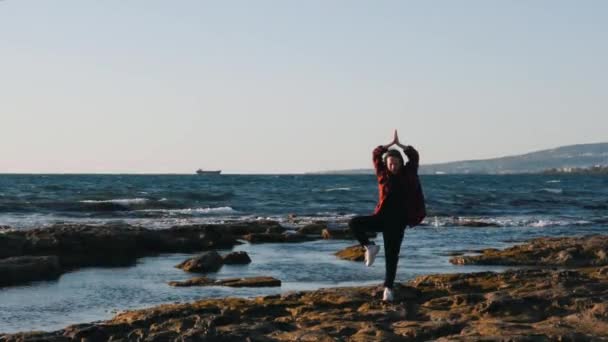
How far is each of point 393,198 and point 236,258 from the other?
999cm

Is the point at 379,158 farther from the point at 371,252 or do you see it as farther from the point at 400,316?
the point at 400,316

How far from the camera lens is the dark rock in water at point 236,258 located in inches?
801

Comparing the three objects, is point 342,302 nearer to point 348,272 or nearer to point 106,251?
point 348,272

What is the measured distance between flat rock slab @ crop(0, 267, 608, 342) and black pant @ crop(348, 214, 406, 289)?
52cm

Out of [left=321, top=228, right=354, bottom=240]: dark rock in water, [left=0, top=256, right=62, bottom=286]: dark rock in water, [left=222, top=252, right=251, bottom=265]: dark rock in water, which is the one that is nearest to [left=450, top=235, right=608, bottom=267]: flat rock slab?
[left=222, top=252, right=251, bottom=265]: dark rock in water

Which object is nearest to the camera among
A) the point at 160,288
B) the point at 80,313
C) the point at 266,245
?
the point at 80,313

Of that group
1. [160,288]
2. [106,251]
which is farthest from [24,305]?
[106,251]

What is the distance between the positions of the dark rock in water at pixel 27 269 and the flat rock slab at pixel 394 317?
6685mm

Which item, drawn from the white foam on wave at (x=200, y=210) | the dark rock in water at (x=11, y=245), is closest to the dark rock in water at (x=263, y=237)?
the dark rock in water at (x=11, y=245)

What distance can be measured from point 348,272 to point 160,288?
4.39 meters

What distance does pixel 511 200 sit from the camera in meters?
64.9

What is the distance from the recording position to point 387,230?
11.4 m

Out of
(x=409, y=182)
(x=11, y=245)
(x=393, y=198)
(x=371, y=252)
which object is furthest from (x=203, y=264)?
(x=409, y=182)

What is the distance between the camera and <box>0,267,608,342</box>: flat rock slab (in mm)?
9555
